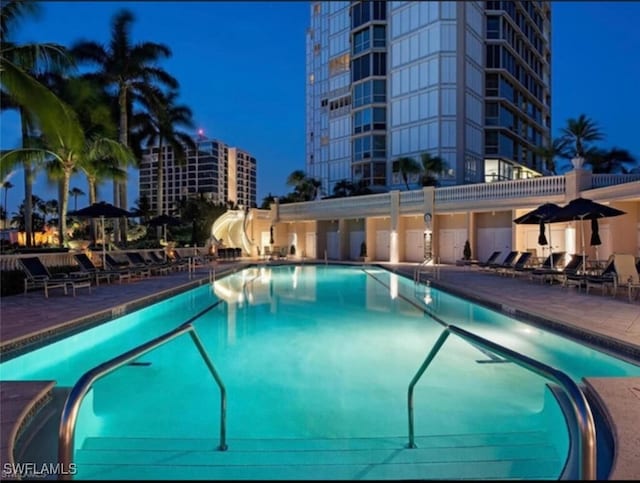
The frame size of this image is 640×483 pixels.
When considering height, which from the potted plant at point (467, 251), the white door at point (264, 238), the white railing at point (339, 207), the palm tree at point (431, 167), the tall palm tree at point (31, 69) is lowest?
the potted plant at point (467, 251)

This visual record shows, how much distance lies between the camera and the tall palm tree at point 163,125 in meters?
25.7

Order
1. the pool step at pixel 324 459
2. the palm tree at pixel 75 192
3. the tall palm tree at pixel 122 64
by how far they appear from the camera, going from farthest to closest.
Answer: the palm tree at pixel 75 192 < the tall palm tree at pixel 122 64 < the pool step at pixel 324 459

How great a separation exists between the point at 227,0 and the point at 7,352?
5954 millimetres

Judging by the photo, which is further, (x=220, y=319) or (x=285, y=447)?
(x=220, y=319)

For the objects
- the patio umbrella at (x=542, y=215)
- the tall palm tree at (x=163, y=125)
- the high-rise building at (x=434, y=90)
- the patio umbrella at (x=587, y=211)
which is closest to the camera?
the patio umbrella at (x=587, y=211)

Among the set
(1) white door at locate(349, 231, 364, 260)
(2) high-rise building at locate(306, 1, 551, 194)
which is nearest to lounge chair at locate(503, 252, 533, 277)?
(1) white door at locate(349, 231, 364, 260)

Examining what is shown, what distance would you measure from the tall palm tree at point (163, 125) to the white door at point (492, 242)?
767 inches

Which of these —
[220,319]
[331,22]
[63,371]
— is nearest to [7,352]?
[63,371]

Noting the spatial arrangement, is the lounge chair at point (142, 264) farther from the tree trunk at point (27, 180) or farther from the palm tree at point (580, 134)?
the palm tree at point (580, 134)

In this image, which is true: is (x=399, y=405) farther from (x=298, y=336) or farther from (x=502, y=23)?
(x=502, y=23)

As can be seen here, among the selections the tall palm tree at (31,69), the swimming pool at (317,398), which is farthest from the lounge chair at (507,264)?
the tall palm tree at (31,69)

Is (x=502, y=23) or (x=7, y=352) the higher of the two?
(x=502, y=23)

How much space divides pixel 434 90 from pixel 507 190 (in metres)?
13.3

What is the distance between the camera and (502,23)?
3388cm
